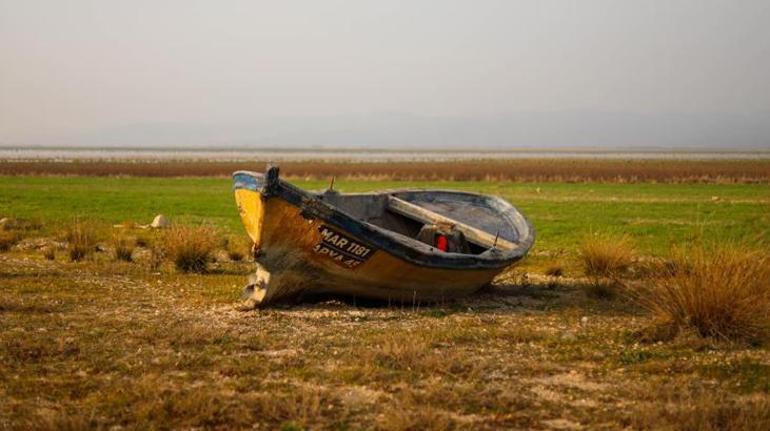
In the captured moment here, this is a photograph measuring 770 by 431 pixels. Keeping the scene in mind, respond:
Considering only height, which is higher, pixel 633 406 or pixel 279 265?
pixel 279 265

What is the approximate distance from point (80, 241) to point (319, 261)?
7538mm

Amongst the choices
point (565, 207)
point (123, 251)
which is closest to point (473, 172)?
point (565, 207)

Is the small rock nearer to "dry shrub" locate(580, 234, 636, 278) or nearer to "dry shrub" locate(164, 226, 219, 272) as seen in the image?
"dry shrub" locate(164, 226, 219, 272)

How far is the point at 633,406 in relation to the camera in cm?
675

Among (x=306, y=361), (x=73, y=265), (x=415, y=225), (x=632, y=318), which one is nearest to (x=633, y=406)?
(x=306, y=361)

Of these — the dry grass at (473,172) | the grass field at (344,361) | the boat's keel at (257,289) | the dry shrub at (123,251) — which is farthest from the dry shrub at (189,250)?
the dry grass at (473,172)

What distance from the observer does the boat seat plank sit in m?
13.2

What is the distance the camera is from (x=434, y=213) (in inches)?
550

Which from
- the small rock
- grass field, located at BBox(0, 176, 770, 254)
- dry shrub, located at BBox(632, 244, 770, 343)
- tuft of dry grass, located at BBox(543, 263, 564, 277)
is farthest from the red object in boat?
the small rock

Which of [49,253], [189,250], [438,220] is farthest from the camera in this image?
[49,253]

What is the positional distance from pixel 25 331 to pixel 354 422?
4.85 m

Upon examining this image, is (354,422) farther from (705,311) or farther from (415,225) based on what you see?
(415,225)

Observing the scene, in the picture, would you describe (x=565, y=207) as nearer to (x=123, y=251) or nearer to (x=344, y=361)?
(x=123, y=251)

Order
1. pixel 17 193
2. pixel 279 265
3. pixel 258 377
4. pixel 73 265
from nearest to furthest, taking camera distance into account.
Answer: pixel 258 377, pixel 279 265, pixel 73 265, pixel 17 193
